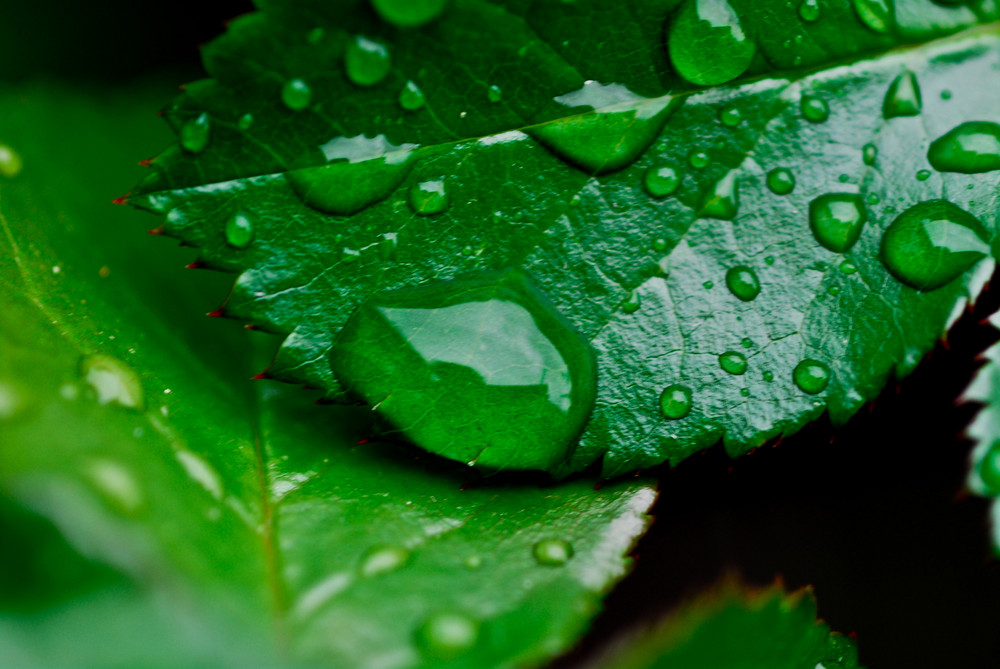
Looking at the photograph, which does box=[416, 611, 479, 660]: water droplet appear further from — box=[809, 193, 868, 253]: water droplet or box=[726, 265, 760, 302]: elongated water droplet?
box=[809, 193, 868, 253]: water droplet

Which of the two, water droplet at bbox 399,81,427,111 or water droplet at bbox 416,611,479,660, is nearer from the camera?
A: water droplet at bbox 416,611,479,660

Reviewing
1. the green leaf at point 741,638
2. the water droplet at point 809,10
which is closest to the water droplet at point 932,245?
the water droplet at point 809,10

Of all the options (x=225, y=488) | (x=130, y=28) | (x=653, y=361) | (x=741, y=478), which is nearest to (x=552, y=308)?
(x=653, y=361)

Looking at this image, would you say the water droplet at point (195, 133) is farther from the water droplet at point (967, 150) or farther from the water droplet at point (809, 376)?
the water droplet at point (967, 150)

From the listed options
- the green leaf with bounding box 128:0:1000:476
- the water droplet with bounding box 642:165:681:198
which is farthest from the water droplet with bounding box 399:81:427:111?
the water droplet with bounding box 642:165:681:198

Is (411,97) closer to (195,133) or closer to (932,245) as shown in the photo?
(195,133)

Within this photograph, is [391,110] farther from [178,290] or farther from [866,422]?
[866,422]
